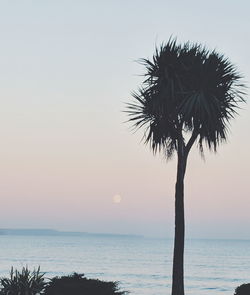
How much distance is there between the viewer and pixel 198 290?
6450cm

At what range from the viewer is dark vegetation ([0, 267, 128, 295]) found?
17.0 metres

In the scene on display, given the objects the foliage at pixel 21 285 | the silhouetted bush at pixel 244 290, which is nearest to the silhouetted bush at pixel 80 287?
the foliage at pixel 21 285

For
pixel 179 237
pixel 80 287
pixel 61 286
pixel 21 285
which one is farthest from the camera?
pixel 179 237

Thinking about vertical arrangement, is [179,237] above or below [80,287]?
above

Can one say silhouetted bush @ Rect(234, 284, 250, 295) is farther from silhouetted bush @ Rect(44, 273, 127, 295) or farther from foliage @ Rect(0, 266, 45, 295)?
foliage @ Rect(0, 266, 45, 295)

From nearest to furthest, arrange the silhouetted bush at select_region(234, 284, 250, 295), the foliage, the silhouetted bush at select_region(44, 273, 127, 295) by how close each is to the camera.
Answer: the silhouetted bush at select_region(44, 273, 127, 295), the foliage, the silhouetted bush at select_region(234, 284, 250, 295)

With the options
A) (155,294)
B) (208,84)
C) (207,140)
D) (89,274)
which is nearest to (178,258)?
(207,140)

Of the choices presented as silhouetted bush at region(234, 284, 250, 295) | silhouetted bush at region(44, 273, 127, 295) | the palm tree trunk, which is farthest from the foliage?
silhouetted bush at region(234, 284, 250, 295)

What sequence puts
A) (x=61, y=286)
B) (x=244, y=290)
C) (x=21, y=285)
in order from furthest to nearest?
(x=244, y=290) < (x=21, y=285) < (x=61, y=286)

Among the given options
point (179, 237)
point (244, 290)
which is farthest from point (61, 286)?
point (244, 290)

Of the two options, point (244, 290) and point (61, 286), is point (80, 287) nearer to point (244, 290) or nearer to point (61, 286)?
point (61, 286)

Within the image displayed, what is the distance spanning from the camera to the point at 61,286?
56.7ft

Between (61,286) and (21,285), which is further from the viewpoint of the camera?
(21,285)

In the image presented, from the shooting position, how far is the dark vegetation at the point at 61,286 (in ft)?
55.9
